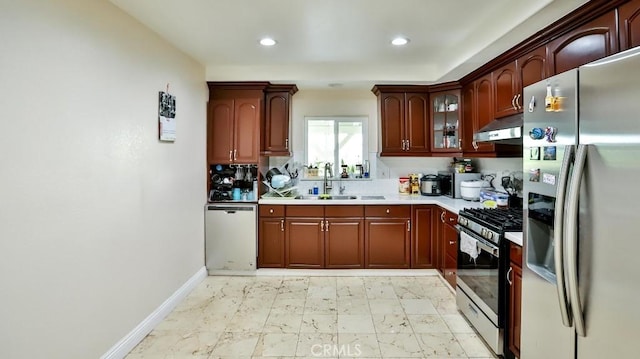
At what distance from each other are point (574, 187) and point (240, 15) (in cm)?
241

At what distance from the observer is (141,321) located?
8.63 ft

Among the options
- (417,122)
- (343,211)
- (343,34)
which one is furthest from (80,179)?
(417,122)

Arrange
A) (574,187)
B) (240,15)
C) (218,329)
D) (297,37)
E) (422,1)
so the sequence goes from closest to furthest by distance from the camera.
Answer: (574,187)
(422,1)
(240,15)
(218,329)
(297,37)

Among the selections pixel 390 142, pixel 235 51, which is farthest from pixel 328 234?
pixel 235 51

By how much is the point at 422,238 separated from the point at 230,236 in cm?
226

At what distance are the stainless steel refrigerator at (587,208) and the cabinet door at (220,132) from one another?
124 inches

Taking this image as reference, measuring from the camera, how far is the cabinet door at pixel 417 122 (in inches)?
166

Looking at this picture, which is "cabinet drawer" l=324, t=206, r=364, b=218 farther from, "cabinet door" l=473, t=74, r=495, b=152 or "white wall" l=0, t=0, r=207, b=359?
"white wall" l=0, t=0, r=207, b=359

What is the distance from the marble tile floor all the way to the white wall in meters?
0.40

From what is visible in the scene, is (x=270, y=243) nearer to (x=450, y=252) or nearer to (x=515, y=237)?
(x=450, y=252)

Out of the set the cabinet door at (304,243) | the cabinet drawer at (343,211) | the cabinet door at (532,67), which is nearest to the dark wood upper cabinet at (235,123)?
the cabinet door at (304,243)

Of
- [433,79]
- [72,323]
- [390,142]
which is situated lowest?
[72,323]

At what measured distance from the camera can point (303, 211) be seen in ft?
13.1

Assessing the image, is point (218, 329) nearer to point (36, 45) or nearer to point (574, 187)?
point (36, 45)
